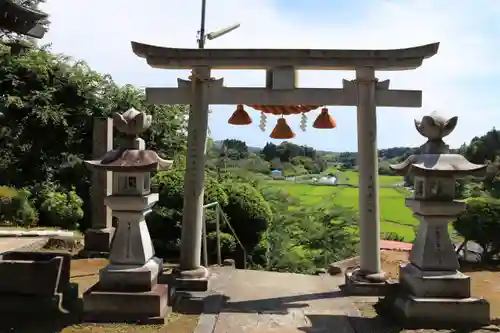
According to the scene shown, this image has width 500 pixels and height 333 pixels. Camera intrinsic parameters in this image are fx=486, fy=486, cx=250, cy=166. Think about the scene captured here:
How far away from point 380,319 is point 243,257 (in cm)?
668

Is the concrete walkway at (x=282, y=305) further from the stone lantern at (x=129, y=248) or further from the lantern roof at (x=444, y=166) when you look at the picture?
the lantern roof at (x=444, y=166)

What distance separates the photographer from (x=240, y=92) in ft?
29.5

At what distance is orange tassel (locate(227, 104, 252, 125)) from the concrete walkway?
3.09m

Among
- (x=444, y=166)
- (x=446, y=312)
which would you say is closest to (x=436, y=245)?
(x=446, y=312)

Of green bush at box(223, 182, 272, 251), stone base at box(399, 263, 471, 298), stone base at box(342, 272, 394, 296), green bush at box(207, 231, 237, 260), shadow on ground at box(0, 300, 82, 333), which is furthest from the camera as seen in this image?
green bush at box(223, 182, 272, 251)

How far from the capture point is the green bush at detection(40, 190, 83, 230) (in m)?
14.2

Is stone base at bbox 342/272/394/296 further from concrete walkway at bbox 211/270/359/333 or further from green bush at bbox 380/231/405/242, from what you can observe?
green bush at bbox 380/231/405/242

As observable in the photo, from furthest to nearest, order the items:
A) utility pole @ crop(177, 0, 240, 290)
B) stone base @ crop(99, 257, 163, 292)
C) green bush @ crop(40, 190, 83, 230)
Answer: green bush @ crop(40, 190, 83, 230), utility pole @ crop(177, 0, 240, 290), stone base @ crop(99, 257, 163, 292)

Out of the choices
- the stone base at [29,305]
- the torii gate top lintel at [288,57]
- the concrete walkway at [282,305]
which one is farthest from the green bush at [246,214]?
the stone base at [29,305]

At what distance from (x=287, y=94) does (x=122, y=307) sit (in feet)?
15.2

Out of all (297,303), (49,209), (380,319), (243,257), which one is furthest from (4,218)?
(380,319)

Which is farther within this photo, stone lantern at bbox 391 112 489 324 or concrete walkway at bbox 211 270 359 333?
concrete walkway at bbox 211 270 359 333

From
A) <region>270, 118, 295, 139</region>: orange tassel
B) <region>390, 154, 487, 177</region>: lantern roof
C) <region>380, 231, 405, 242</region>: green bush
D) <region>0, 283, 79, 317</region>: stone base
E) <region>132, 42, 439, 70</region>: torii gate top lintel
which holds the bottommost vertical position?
<region>380, 231, 405, 242</region>: green bush

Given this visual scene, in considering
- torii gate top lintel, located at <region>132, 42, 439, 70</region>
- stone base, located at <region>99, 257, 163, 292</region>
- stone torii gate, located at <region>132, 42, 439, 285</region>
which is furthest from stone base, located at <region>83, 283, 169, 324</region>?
torii gate top lintel, located at <region>132, 42, 439, 70</region>
